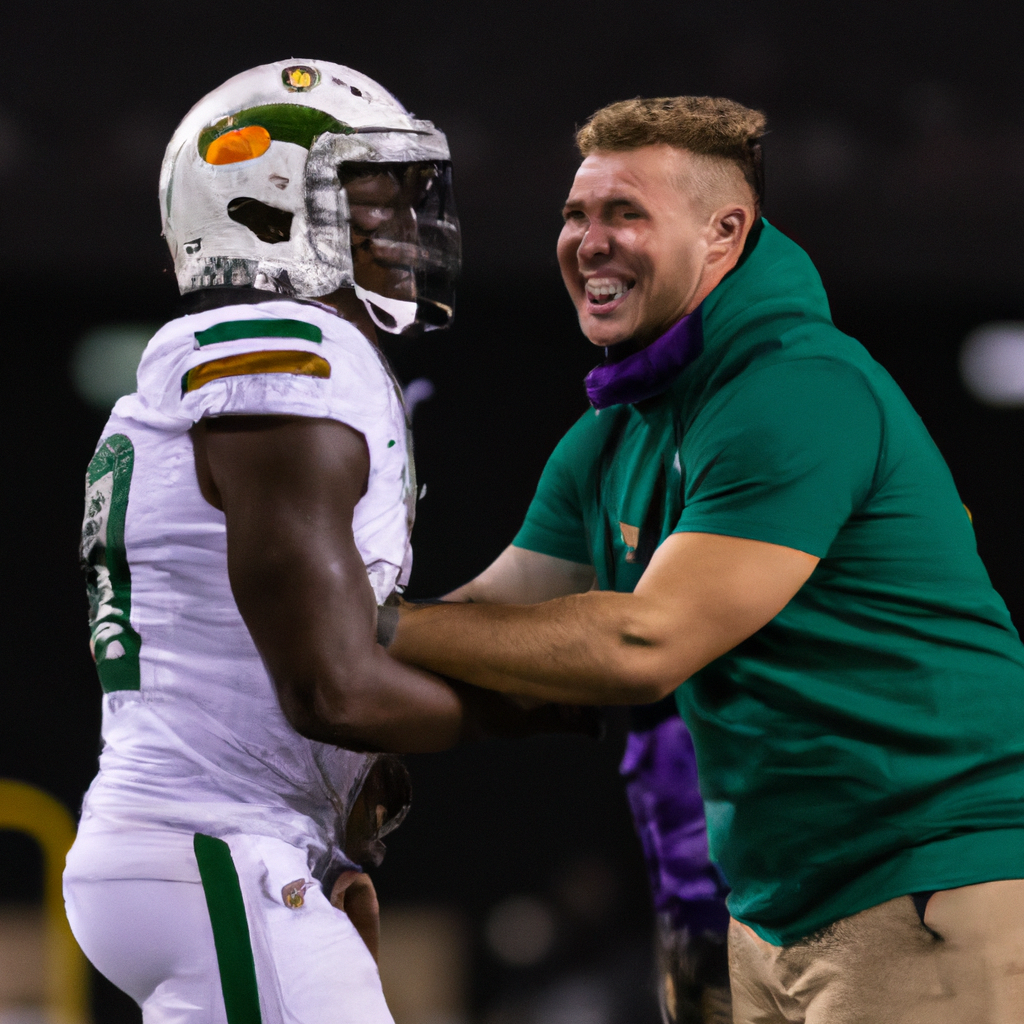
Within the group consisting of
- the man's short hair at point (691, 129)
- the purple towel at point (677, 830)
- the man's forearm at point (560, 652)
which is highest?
the man's short hair at point (691, 129)

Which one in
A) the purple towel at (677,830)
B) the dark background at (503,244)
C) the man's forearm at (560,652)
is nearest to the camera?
the man's forearm at (560,652)

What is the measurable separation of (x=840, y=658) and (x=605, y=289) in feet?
2.53

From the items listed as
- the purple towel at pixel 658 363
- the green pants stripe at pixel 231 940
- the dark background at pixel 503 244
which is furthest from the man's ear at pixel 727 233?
the dark background at pixel 503 244

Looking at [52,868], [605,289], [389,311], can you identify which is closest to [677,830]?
[605,289]

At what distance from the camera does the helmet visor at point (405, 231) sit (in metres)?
1.92

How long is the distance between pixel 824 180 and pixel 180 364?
429 cm

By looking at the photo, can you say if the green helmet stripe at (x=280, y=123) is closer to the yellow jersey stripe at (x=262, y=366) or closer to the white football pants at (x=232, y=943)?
the yellow jersey stripe at (x=262, y=366)

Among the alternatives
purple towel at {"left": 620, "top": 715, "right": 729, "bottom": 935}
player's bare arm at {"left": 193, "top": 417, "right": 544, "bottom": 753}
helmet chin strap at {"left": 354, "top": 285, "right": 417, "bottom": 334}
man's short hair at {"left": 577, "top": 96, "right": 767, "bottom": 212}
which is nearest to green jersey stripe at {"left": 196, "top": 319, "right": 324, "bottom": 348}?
player's bare arm at {"left": 193, "top": 417, "right": 544, "bottom": 753}

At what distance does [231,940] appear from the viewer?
1568 mm

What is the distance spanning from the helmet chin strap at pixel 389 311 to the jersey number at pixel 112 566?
0.43 m

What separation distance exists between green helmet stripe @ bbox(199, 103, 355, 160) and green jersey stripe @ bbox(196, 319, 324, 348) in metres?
0.34

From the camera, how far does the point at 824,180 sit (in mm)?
5402

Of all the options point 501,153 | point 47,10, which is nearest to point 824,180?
point 501,153

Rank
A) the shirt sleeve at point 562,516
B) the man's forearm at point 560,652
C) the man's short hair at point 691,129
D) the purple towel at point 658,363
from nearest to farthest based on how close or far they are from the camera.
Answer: the man's forearm at point 560,652 → the purple towel at point 658,363 → the man's short hair at point 691,129 → the shirt sleeve at point 562,516
